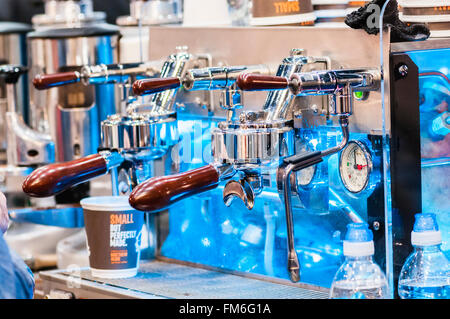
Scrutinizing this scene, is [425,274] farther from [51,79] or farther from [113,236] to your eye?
[51,79]

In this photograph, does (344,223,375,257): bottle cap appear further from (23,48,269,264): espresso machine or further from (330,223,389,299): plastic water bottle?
(23,48,269,264): espresso machine

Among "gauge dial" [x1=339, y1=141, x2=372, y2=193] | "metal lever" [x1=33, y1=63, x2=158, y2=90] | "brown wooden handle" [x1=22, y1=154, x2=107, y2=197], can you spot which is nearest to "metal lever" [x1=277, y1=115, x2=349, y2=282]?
"gauge dial" [x1=339, y1=141, x2=372, y2=193]

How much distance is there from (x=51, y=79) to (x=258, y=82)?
45 centimetres

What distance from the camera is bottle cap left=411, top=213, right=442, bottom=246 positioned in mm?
1154

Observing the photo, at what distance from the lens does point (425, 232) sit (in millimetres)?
1154

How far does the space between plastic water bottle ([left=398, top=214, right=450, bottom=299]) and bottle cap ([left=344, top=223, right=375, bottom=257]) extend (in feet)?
0.24

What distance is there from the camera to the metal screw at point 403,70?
1.19 metres

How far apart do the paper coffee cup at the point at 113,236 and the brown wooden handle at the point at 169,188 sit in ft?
0.82

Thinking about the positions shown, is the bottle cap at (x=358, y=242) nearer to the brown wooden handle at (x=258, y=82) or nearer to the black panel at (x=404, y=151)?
the black panel at (x=404, y=151)

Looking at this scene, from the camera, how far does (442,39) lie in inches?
48.3

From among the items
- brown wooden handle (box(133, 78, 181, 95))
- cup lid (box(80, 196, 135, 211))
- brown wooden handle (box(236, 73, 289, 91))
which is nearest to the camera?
brown wooden handle (box(236, 73, 289, 91))
